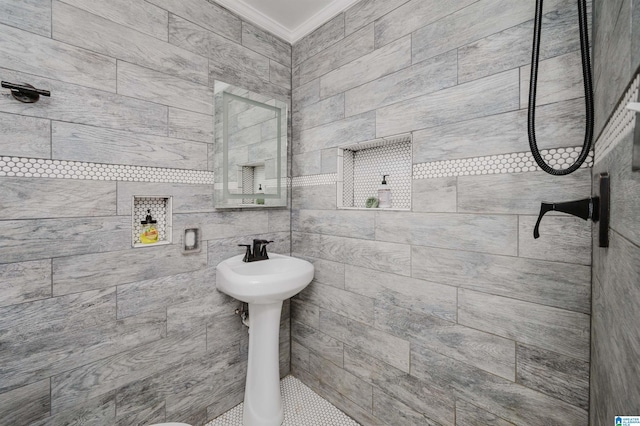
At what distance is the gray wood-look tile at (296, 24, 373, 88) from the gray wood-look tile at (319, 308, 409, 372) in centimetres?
164

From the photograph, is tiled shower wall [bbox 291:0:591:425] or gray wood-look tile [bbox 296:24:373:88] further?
gray wood-look tile [bbox 296:24:373:88]

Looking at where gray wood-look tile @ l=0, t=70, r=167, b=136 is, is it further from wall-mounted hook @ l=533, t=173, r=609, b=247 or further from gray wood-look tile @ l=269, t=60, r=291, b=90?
wall-mounted hook @ l=533, t=173, r=609, b=247

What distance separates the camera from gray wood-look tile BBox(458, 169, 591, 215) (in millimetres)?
1017

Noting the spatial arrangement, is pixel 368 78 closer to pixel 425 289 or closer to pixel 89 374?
pixel 425 289

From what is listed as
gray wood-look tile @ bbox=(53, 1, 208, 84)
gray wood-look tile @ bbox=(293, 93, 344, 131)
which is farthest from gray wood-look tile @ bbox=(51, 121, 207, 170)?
gray wood-look tile @ bbox=(293, 93, 344, 131)

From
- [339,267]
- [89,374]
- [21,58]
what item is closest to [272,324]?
[339,267]

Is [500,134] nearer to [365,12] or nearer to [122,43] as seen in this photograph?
[365,12]

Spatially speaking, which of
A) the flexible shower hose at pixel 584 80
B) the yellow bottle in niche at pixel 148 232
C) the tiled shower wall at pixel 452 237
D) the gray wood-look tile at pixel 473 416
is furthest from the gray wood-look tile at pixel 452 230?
the yellow bottle in niche at pixel 148 232

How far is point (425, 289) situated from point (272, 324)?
0.91m

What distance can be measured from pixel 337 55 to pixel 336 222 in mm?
1101

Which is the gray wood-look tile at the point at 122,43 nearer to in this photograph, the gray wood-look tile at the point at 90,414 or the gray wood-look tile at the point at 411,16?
the gray wood-look tile at the point at 411,16

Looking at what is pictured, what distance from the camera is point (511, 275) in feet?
3.76

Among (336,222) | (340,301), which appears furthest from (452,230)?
(340,301)

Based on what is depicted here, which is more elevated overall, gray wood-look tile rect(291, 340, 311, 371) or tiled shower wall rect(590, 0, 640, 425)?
tiled shower wall rect(590, 0, 640, 425)
